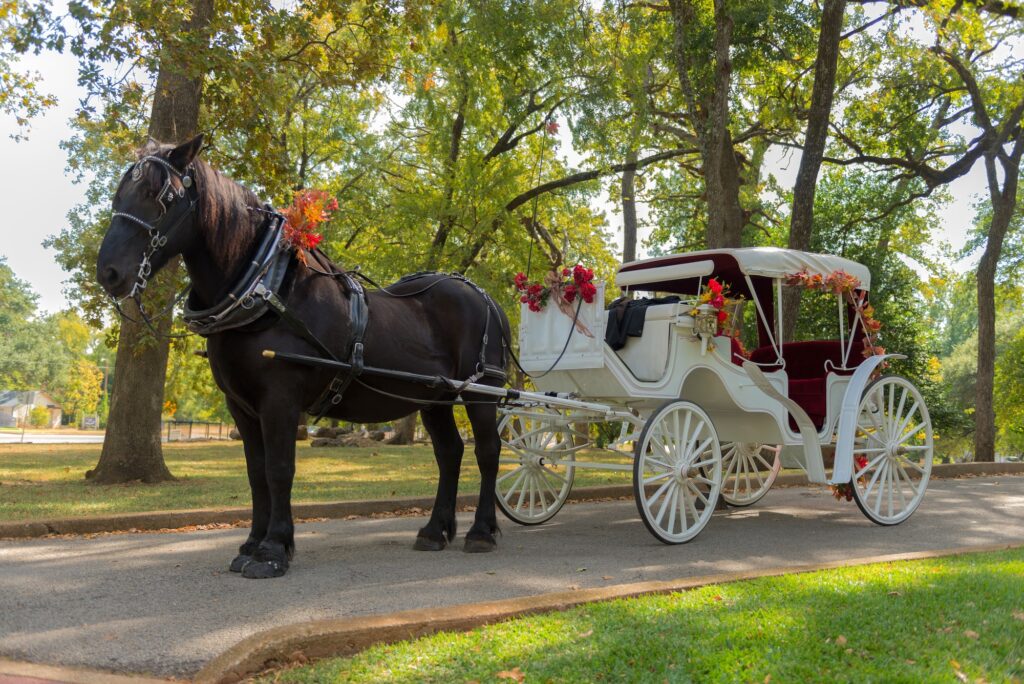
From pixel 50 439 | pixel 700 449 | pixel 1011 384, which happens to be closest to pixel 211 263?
pixel 700 449

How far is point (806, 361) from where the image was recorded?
31.8ft

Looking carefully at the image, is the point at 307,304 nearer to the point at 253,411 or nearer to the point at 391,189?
the point at 253,411

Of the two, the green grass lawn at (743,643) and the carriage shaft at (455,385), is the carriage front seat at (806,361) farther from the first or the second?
the green grass lawn at (743,643)

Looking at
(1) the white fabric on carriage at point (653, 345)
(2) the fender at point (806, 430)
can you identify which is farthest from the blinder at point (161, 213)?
(2) the fender at point (806, 430)

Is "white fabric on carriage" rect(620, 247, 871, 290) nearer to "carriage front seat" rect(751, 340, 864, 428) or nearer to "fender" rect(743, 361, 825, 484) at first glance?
"carriage front seat" rect(751, 340, 864, 428)

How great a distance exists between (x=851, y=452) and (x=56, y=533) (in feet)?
24.3

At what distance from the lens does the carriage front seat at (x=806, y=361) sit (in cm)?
914

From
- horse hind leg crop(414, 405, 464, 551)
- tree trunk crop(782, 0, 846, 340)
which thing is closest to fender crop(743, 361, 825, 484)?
horse hind leg crop(414, 405, 464, 551)

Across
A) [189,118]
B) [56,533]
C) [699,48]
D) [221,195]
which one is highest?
[699,48]

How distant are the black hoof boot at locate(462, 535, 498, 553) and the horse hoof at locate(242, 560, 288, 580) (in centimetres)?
169

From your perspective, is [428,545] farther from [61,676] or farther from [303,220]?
[61,676]

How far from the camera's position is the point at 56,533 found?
7.65 metres

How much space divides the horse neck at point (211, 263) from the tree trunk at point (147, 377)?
6.71 m

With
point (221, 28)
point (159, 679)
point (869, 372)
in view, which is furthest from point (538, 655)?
point (221, 28)
